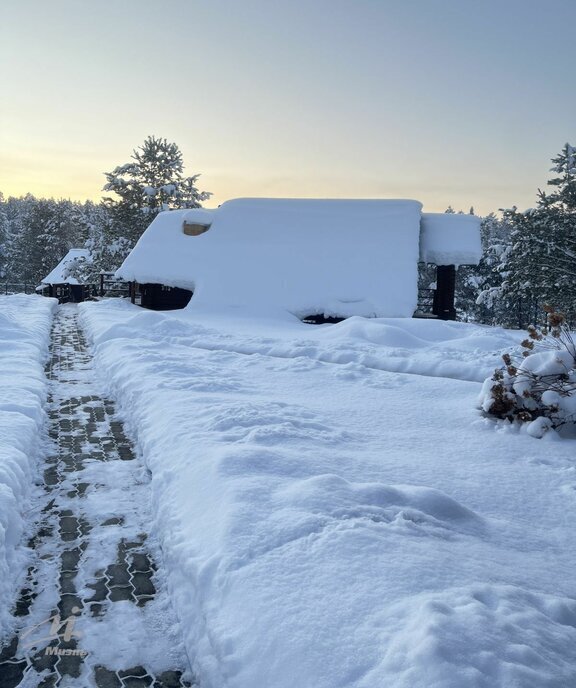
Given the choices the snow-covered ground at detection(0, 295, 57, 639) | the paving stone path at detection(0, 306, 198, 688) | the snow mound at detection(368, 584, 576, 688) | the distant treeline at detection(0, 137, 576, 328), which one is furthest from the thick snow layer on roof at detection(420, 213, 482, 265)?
the snow mound at detection(368, 584, 576, 688)

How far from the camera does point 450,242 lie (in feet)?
66.4

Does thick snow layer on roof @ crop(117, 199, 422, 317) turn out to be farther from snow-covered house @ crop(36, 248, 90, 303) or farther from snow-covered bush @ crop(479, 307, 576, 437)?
snow-covered house @ crop(36, 248, 90, 303)

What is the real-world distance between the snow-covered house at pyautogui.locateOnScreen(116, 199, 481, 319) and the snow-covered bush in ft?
36.6

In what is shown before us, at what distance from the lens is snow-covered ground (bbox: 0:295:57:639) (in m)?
3.90

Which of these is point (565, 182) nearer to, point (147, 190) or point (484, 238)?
point (147, 190)

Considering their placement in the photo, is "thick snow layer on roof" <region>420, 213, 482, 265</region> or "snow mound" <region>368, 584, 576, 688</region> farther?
"thick snow layer on roof" <region>420, 213, 482, 265</region>

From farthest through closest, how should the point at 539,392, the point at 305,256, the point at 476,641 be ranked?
the point at 305,256, the point at 539,392, the point at 476,641

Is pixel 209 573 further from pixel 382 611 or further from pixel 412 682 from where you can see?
pixel 412 682

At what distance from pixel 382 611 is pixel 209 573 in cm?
114

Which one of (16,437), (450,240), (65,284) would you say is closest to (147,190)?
(65,284)

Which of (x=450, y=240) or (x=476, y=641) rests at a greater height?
(x=450, y=240)

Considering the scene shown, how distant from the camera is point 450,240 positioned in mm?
20281

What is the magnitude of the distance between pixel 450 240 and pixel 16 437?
17.6 m

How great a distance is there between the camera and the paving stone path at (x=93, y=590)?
2984mm
